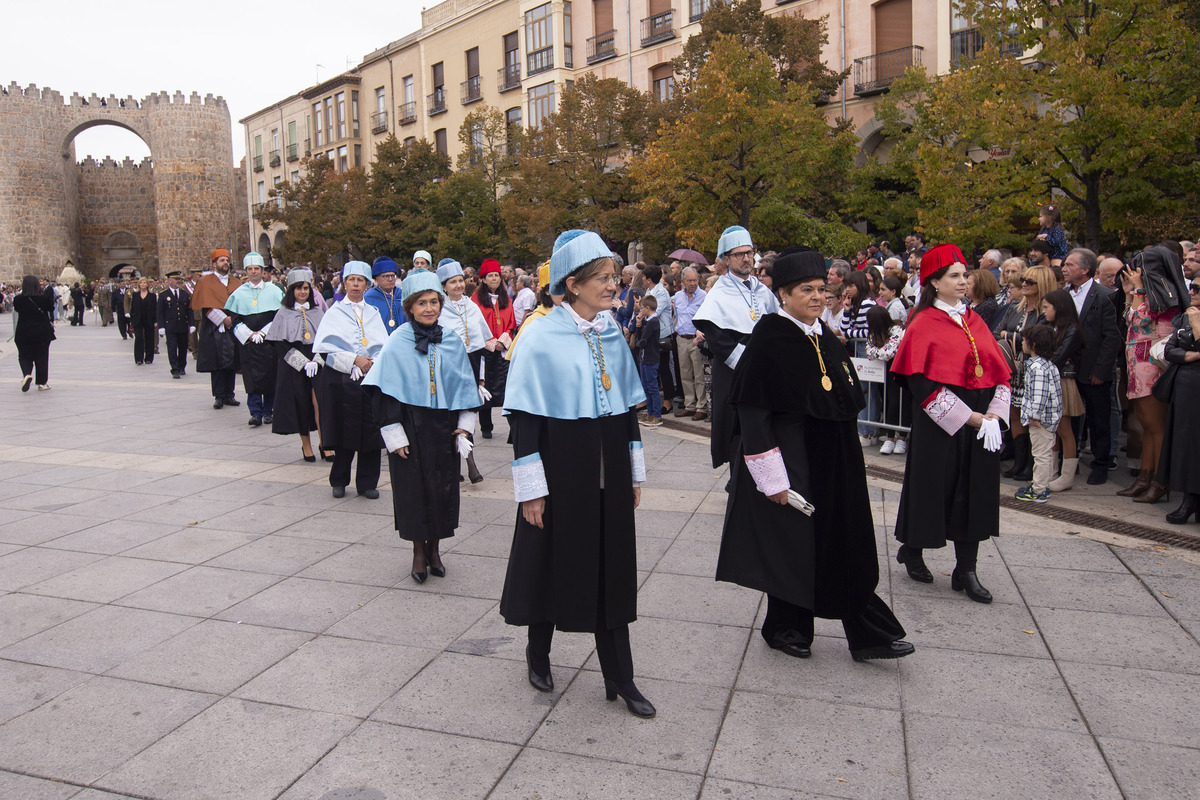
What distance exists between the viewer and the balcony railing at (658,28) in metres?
29.7

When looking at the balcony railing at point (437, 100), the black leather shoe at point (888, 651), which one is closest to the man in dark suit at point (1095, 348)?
the black leather shoe at point (888, 651)

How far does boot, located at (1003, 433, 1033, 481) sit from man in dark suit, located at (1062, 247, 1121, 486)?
1.57ft

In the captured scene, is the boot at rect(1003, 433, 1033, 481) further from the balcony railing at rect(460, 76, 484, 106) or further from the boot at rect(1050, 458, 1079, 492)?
the balcony railing at rect(460, 76, 484, 106)

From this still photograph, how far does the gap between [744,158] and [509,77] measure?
67.6ft

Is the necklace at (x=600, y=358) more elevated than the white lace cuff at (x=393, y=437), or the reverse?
the necklace at (x=600, y=358)

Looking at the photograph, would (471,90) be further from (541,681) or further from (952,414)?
(541,681)

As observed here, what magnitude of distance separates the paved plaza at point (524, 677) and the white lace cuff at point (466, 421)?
0.88 meters

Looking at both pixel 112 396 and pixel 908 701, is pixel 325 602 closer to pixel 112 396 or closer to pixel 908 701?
pixel 908 701

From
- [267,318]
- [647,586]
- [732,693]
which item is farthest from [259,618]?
[267,318]

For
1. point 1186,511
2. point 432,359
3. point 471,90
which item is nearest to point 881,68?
point 1186,511

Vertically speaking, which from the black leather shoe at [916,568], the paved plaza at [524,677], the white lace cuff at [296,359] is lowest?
the paved plaza at [524,677]

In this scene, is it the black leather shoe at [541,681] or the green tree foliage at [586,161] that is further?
the green tree foliage at [586,161]

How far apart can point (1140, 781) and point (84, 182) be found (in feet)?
221

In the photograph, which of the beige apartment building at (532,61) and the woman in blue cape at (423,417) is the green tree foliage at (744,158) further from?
the woman in blue cape at (423,417)
